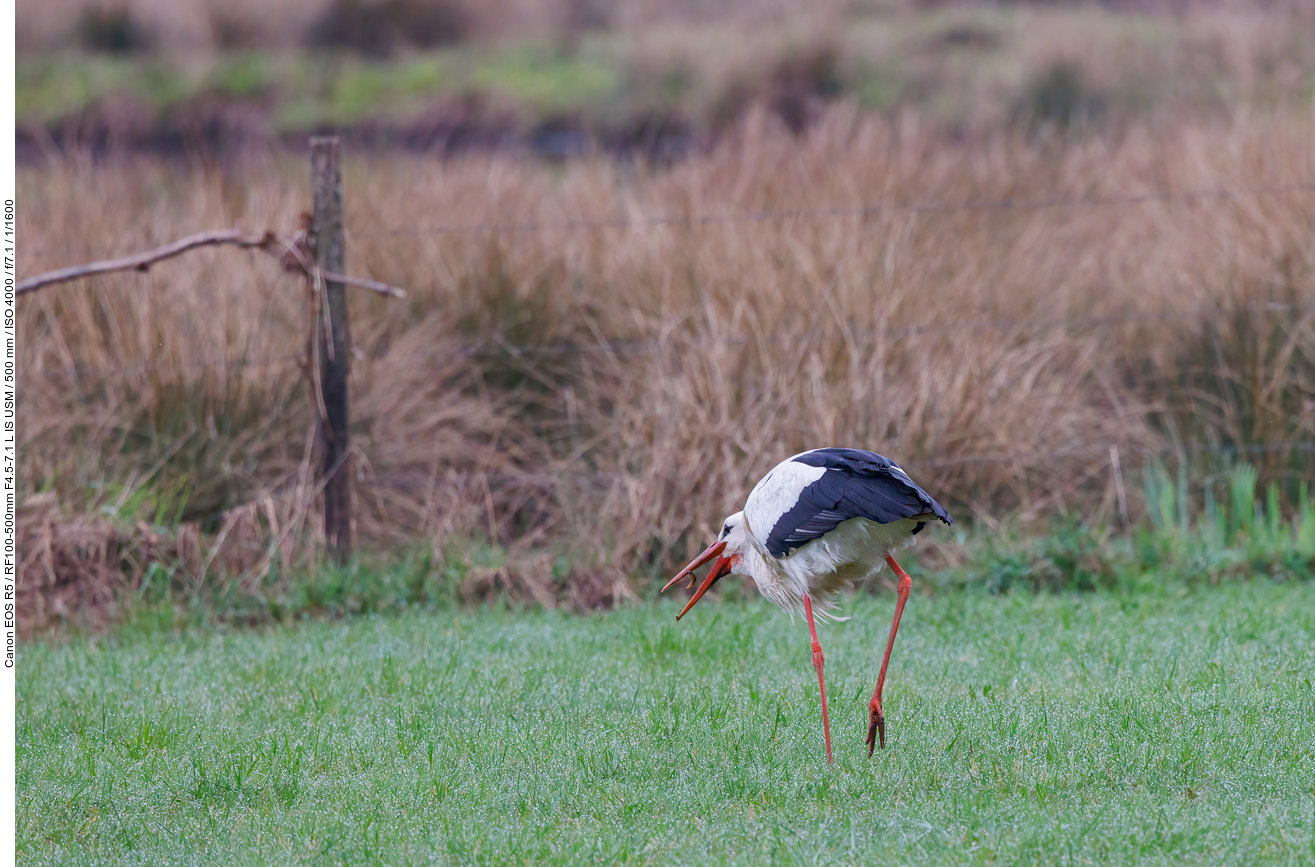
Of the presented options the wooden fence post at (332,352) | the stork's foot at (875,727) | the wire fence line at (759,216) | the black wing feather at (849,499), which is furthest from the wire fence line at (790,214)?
the stork's foot at (875,727)

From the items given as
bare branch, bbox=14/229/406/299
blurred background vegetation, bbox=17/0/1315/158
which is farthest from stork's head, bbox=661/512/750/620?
blurred background vegetation, bbox=17/0/1315/158

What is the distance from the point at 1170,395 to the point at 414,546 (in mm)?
3787

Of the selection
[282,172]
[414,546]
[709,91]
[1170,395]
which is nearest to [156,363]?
[414,546]

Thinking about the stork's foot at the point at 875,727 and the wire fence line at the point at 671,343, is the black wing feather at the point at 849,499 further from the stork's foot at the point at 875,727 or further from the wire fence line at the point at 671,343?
the wire fence line at the point at 671,343

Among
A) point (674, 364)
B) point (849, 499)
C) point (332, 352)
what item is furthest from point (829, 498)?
point (674, 364)

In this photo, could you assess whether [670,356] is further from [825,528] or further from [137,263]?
[825,528]

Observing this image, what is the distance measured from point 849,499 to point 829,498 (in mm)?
60

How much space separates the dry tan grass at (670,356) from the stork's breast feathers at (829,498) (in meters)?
2.44

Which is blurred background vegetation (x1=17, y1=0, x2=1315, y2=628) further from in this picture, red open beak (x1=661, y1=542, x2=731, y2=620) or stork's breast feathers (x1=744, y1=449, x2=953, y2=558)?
stork's breast feathers (x1=744, y1=449, x2=953, y2=558)

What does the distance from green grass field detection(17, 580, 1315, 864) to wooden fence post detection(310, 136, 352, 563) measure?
0.90 meters

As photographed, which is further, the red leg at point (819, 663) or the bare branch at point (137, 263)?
the bare branch at point (137, 263)

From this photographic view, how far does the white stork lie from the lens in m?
4.07

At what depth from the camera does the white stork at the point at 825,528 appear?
13.4 feet

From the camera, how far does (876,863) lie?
346 centimetres
